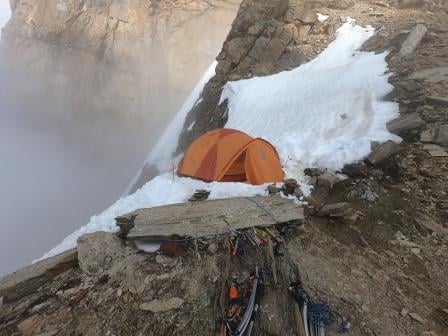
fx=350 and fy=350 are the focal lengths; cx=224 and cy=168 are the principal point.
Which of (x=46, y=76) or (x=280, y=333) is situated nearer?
(x=280, y=333)

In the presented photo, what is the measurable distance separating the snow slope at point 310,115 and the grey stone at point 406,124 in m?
0.24

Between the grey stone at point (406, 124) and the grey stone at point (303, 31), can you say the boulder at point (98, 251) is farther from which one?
the grey stone at point (303, 31)

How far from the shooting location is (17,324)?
530 cm

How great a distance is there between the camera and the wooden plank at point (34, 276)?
5.96 metres

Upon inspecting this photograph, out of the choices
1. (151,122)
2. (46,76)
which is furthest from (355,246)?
(46,76)

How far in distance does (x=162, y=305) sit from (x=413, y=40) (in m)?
16.7

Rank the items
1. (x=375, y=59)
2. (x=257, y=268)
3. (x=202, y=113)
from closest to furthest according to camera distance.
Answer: (x=257, y=268) < (x=375, y=59) < (x=202, y=113)

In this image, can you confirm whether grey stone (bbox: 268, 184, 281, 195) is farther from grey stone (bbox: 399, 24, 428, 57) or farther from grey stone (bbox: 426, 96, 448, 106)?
Answer: grey stone (bbox: 399, 24, 428, 57)

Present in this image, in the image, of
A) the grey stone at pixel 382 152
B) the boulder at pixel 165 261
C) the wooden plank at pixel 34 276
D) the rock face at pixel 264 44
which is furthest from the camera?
the rock face at pixel 264 44

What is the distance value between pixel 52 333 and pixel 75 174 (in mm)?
49317

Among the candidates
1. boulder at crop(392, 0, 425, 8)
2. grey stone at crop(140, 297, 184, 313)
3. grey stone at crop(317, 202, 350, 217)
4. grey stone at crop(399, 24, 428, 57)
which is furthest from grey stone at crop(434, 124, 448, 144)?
boulder at crop(392, 0, 425, 8)

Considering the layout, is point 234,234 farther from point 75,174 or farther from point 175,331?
point 75,174

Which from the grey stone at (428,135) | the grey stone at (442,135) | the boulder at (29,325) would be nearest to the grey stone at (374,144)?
the grey stone at (428,135)

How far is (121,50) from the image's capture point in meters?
50.0
